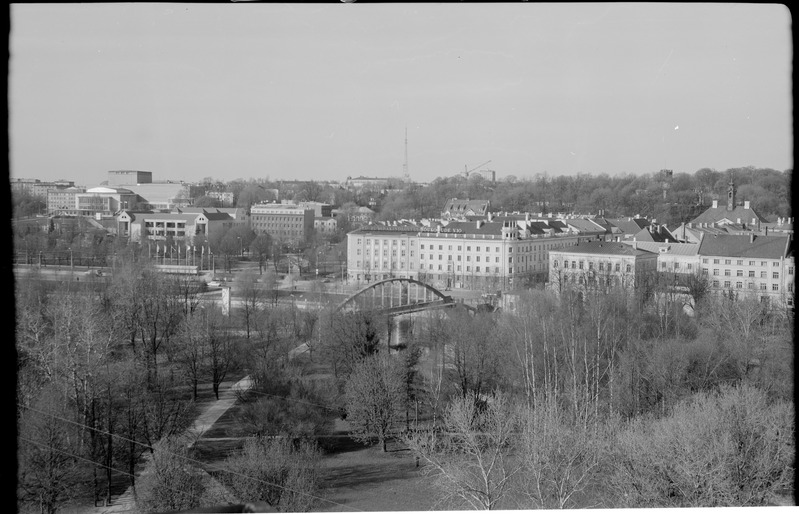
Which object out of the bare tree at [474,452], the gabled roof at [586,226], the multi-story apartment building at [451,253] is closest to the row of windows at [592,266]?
the multi-story apartment building at [451,253]

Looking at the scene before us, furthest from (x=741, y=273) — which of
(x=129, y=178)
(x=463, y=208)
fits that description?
(x=129, y=178)

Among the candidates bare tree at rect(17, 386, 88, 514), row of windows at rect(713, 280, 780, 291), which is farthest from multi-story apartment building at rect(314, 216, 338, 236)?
bare tree at rect(17, 386, 88, 514)

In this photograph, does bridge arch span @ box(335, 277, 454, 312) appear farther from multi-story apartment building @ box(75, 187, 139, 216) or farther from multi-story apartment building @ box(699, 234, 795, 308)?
multi-story apartment building @ box(699, 234, 795, 308)

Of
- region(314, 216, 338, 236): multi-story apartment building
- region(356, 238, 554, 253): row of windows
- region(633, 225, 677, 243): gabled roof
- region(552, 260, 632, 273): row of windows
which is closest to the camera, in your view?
region(552, 260, 632, 273): row of windows

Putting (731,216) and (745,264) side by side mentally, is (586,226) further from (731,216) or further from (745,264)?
(745,264)

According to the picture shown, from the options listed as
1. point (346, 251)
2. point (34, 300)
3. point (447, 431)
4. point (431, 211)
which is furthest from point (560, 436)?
point (431, 211)

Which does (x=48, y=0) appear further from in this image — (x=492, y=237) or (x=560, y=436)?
(x=492, y=237)

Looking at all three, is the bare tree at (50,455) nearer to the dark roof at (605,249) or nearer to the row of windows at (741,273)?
the row of windows at (741,273)
